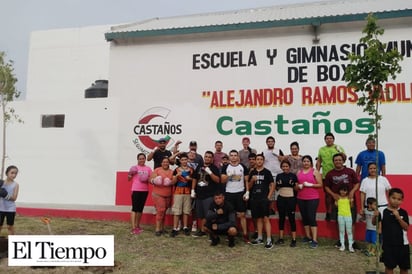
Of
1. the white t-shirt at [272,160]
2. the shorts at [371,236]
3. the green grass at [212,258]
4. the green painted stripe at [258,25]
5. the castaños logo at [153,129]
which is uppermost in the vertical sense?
the green painted stripe at [258,25]

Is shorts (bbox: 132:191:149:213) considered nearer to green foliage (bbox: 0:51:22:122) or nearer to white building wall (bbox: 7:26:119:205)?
white building wall (bbox: 7:26:119:205)

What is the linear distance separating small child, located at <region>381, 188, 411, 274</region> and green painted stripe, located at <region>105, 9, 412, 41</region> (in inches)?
194

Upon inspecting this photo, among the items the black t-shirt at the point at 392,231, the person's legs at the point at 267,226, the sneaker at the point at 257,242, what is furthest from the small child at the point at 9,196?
the black t-shirt at the point at 392,231

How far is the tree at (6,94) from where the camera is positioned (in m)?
10.1

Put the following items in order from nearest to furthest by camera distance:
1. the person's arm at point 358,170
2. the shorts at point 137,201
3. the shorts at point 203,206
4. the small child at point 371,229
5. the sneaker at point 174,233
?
the small child at point 371,229
the person's arm at point 358,170
the shorts at point 203,206
the sneaker at point 174,233
the shorts at point 137,201

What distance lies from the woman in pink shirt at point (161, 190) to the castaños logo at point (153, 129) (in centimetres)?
146

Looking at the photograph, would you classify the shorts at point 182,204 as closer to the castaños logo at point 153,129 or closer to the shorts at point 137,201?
the shorts at point 137,201

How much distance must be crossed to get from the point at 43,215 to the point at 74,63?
9358mm

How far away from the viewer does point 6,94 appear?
1041 centimetres

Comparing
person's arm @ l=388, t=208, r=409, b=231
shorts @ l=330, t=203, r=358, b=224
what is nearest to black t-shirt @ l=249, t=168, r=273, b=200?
shorts @ l=330, t=203, r=358, b=224

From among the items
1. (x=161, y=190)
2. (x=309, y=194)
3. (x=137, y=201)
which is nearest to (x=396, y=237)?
(x=309, y=194)

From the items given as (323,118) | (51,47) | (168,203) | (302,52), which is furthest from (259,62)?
(51,47)

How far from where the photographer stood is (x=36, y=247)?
5879mm

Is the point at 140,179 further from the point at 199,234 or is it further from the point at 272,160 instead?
the point at 272,160
